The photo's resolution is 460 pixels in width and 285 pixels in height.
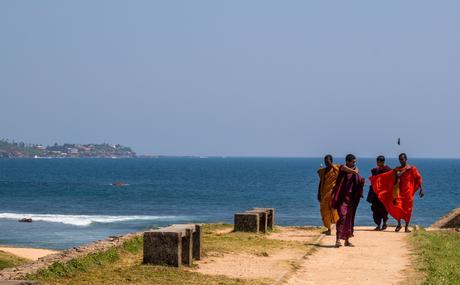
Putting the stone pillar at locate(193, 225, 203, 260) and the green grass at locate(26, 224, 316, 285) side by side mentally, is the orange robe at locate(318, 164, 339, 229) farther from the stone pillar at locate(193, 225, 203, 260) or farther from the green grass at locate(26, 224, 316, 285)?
the stone pillar at locate(193, 225, 203, 260)

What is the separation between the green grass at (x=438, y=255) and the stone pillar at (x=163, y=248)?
3.86m

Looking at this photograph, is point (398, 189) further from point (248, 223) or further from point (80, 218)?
point (80, 218)

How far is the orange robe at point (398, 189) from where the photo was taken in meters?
20.9

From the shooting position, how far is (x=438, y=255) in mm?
15492

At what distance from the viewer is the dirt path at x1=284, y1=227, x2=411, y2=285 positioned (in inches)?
506

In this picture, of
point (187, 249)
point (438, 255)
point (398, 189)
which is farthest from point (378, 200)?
point (187, 249)

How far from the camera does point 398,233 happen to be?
20.8 metres

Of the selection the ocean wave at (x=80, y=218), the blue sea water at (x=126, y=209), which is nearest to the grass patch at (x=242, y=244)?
the blue sea water at (x=126, y=209)

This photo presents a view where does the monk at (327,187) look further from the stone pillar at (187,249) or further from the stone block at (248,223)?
the stone pillar at (187,249)

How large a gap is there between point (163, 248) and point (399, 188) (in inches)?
377

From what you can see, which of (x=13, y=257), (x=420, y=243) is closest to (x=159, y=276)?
(x=420, y=243)

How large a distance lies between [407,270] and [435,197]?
7440cm

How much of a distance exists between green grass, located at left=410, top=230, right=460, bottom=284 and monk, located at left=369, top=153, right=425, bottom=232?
0.73 meters

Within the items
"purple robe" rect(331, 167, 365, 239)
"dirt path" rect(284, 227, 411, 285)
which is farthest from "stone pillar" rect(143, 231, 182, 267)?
"purple robe" rect(331, 167, 365, 239)
